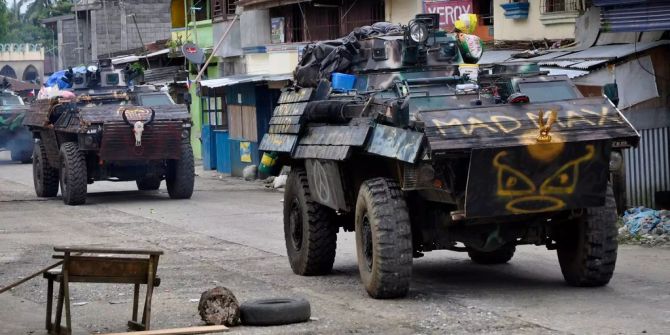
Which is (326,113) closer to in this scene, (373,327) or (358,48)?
(358,48)

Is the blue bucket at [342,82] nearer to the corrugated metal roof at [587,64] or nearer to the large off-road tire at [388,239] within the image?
the large off-road tire at [388,239]

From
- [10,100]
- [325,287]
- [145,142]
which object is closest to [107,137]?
[145,142]

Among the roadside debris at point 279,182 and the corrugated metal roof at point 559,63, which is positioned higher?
the corrugated metal roof at point 559,63

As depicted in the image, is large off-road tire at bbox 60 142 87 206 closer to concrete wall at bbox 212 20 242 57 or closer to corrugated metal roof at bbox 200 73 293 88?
corrugated metal roof at bbox 200 73 293 88

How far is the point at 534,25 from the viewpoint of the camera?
768 inches

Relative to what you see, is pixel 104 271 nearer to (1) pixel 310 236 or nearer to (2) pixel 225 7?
(1) pixel 310 236

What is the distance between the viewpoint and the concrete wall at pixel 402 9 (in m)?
23.1

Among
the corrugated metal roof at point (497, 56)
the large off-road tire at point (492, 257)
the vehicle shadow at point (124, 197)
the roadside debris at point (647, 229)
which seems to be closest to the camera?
the large off-road tire at point (492, 257)

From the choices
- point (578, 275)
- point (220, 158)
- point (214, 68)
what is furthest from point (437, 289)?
point (214, 68)

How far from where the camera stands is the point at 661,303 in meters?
9.61

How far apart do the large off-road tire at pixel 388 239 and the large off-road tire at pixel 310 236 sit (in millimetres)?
1568

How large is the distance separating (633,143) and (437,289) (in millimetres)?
2085

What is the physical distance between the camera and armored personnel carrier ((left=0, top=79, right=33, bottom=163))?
33719mm

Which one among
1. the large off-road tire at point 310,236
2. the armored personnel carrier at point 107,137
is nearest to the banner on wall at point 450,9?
the armored personnel carrier at point 107,137
